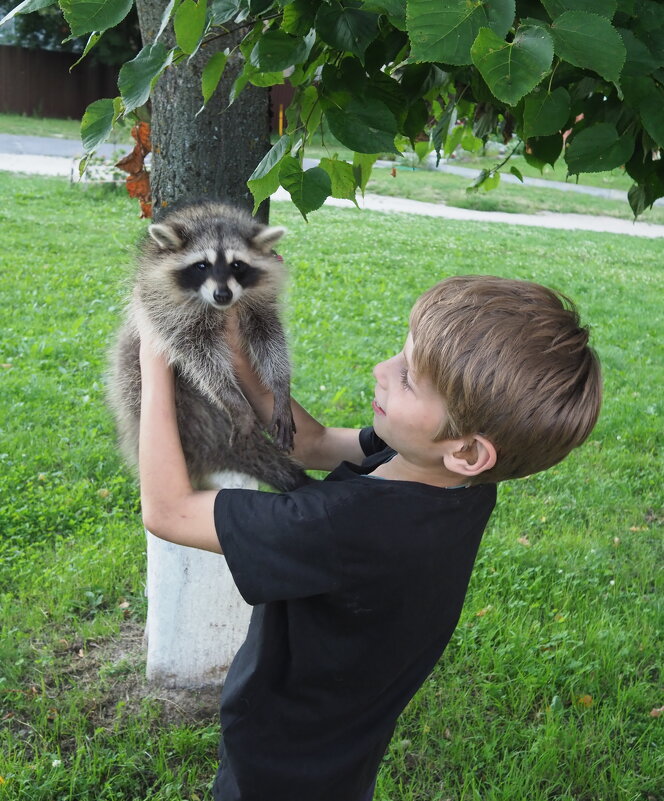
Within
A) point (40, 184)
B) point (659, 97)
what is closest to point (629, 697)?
point (659, 97)

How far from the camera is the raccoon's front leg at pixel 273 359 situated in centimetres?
213

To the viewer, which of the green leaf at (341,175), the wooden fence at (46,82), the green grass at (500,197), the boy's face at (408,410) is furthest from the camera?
the wooden fence at (46,82)

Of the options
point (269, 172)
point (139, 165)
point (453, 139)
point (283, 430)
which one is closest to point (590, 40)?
point (269, 172)

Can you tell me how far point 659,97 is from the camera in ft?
5.23

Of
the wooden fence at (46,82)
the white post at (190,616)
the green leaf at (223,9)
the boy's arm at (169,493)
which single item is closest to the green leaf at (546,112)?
the green leaf at (223,9)

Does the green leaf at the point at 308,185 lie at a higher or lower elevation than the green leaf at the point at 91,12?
lower

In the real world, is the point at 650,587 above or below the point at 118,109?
below

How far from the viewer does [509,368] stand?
4.73 feet

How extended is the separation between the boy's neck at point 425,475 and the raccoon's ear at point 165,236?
3.94 feet

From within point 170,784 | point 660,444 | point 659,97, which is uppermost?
point 659,97

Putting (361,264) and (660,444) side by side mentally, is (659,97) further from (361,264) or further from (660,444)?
(361,264)

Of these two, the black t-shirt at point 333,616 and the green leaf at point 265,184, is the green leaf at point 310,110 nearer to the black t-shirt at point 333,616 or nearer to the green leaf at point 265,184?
the green leaf at point 265,184

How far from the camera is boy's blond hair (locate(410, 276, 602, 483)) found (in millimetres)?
1444

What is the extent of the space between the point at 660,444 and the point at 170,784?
393cm
